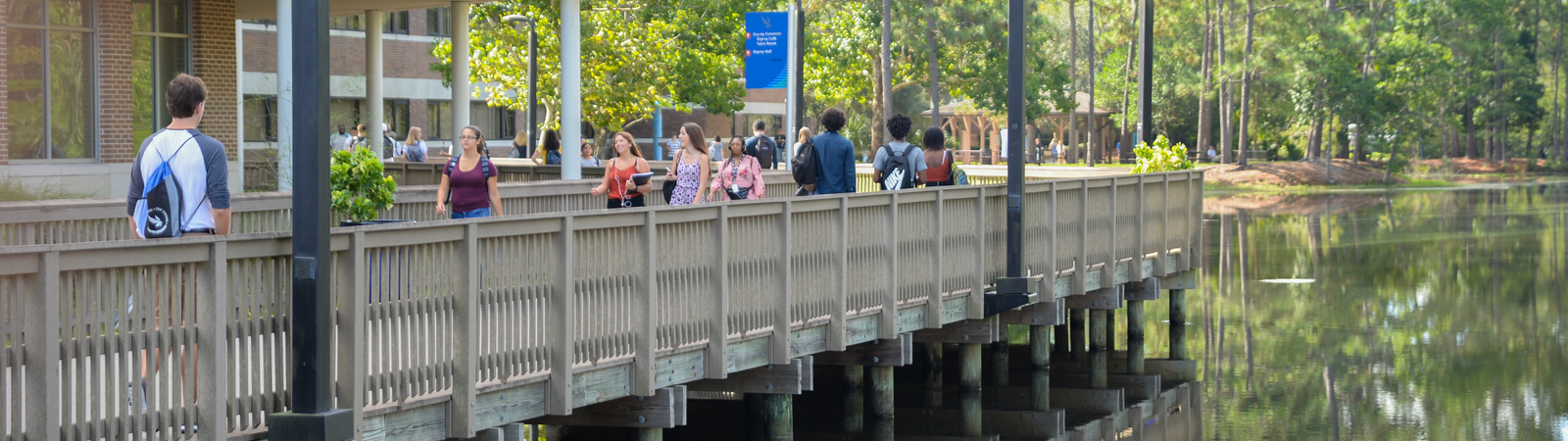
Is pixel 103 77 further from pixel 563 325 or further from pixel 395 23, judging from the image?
pixel 395 23

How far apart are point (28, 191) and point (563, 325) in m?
12.1

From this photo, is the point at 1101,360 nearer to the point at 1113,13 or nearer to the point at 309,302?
the point at 309,302

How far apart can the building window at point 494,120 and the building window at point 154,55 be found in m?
27.3

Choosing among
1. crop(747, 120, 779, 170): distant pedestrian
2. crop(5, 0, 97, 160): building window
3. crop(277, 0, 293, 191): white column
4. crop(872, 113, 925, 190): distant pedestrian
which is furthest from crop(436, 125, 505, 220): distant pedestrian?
crop(747, 120, 779, 170): distant pedestrian

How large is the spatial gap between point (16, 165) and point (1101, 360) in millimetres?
13122

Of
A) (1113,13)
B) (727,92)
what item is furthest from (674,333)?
(1113,13)

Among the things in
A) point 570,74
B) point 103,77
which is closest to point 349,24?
point 103,77

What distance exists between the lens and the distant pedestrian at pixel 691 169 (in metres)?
13.0

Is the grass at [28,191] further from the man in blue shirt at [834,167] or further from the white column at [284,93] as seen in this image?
the man in blue shirt at [834,167]

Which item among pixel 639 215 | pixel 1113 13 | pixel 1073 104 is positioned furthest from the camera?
pixel 1113 13

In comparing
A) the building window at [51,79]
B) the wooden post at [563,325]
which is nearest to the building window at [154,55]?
the building window at [51,79]

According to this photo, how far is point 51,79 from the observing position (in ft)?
70.5

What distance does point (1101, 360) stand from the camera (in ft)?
60.3

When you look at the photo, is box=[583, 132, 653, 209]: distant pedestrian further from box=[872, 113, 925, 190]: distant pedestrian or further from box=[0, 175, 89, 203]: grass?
box=[0, 175, 89, 203]: grass
